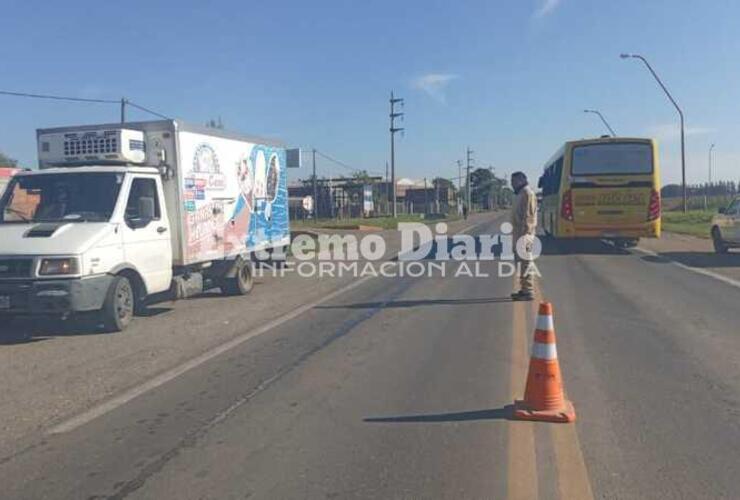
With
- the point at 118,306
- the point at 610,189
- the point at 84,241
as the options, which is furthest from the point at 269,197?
the point at 610,189

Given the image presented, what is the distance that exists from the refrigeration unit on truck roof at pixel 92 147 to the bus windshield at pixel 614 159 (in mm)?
14281

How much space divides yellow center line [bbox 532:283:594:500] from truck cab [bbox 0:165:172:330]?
6.26m

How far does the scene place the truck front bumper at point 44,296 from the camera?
28.7 ft

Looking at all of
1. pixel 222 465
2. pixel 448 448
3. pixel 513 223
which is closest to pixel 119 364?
pixel 222 465

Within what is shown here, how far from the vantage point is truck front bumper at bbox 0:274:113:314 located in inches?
345

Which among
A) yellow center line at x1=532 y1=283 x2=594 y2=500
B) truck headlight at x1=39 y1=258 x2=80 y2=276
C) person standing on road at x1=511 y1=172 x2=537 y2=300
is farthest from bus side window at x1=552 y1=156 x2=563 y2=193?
yellow center line at x1=532 y1=283 x2=594 y2=500

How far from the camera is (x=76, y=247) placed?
8.88 m

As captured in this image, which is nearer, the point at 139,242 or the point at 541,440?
the point at 541,440

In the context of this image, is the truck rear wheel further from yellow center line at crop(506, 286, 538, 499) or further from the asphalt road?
yellow center line at crop(506, 286, 538, 499)

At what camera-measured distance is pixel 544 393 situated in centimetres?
552

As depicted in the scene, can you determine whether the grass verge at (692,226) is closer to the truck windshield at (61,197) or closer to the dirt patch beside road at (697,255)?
the dirt patch beside road at (697,255)

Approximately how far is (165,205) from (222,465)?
7024mm

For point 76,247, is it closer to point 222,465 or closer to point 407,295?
point 222,465

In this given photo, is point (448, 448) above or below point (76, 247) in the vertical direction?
below
